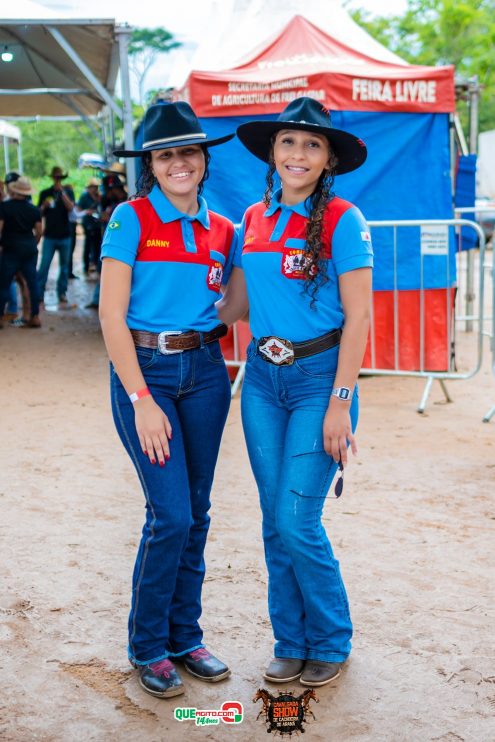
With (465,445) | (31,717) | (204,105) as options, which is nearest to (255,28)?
(204,105)

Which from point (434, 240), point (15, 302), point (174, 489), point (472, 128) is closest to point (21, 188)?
point (15, 302)

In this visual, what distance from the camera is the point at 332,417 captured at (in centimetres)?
311

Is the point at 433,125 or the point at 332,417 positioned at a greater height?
the point at 433,125

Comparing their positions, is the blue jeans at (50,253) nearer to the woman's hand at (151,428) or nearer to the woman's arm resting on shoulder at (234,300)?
the woman's arm resting on shoulder at (234,300)

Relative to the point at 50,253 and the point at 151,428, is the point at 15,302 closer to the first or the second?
the point at 50,253

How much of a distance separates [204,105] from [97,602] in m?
5.54

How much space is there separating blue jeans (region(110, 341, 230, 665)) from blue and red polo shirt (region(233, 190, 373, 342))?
0.27 m

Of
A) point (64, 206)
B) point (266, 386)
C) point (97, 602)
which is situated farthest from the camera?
point (64, 206)

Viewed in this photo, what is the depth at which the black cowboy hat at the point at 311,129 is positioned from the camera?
10.2ft

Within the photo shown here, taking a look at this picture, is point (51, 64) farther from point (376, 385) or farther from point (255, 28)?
point (376, 385)

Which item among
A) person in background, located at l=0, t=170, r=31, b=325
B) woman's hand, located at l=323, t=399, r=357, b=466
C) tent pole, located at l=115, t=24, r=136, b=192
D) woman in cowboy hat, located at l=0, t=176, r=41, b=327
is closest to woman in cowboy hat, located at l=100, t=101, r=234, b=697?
woman's hand, located at l=323, t=399, r=357, b=466

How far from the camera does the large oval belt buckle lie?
124 inches

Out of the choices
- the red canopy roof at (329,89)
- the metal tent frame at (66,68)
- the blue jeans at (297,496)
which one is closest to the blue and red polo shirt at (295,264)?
the blue jeans at (297,496)

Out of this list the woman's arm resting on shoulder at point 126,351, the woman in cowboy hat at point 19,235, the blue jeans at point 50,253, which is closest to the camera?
the woman's arm resting on shoulder at point 126,351
